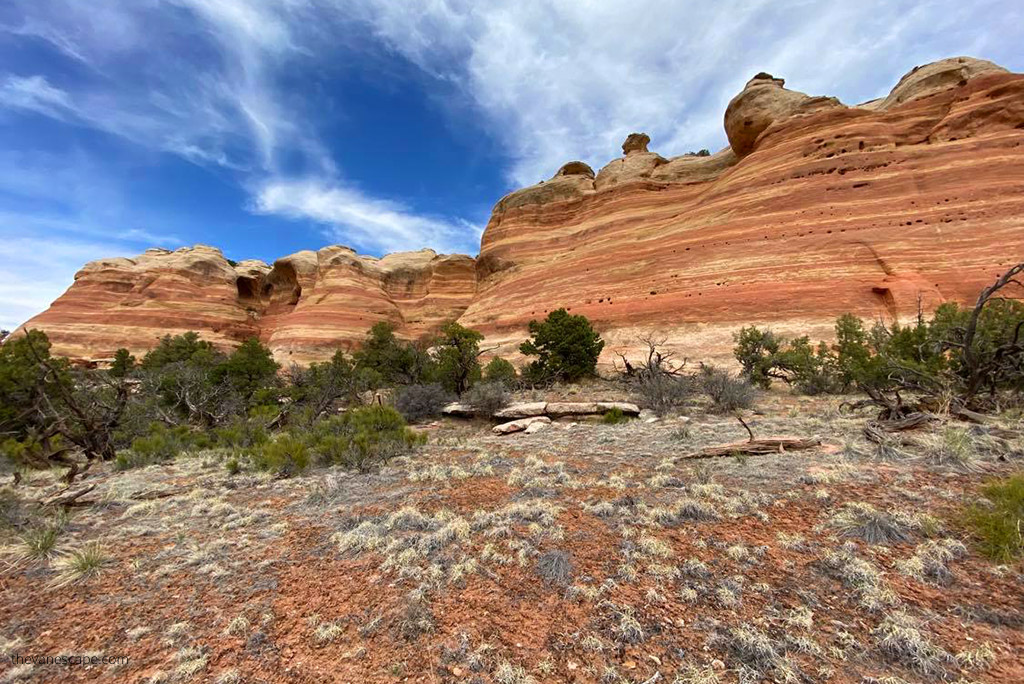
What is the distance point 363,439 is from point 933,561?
7465 mm

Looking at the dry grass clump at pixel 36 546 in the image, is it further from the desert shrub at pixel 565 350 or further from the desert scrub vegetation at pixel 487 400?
the desert shrub at pixel 565 350

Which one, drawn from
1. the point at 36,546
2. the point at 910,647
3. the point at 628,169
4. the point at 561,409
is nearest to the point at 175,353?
the point at 561,409

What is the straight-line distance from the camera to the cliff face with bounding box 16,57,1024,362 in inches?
900

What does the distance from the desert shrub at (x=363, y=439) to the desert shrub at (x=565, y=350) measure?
10.1 meters

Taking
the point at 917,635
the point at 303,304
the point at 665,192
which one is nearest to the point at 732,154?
the point at 665,192

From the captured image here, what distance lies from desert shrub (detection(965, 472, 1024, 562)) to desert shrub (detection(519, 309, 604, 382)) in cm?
1459

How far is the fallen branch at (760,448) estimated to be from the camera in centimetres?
631

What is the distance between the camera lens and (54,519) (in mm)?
4973

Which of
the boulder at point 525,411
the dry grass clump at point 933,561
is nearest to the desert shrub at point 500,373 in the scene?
the boulder at point 525,411

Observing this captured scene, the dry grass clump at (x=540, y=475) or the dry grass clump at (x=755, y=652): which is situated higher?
the dry grass clump at (x=755, y=652)

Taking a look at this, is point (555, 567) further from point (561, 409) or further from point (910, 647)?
point (561, 409)

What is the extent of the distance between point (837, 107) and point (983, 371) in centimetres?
3263

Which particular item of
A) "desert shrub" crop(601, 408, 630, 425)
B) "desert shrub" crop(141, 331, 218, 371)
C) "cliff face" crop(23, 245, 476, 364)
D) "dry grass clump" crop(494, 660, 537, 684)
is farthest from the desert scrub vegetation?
"cliff face" crop(23, 245, 476, 364)

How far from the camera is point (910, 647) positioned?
2389 millimetres
